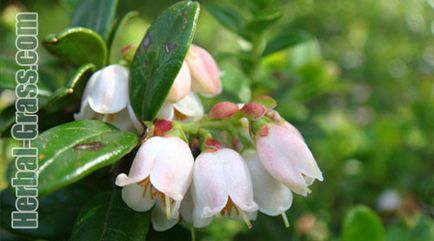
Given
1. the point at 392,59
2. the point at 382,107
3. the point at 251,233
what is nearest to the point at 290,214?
the point at 251,233

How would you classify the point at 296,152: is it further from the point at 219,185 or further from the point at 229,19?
the point at 229,19

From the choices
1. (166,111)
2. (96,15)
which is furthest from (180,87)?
(96,15)

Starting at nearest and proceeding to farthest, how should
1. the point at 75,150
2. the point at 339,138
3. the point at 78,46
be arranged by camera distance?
the point at 75,150 < the point at 78,46 < the point at 339,138

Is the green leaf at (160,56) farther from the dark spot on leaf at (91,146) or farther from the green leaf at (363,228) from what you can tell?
the green leaf at (363,228)

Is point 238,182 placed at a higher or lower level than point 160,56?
lower

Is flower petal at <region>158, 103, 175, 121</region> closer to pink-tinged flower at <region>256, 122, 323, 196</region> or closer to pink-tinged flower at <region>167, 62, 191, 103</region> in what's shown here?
pink-tinged flower at <region>167, 62, 191, 103</region>

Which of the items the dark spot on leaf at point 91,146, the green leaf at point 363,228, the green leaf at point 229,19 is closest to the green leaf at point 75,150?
the dark spot on leaf at point 91,146

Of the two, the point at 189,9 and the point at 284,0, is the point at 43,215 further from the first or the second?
the point at 284,0
